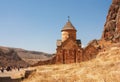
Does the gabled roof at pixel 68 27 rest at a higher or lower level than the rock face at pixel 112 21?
lower

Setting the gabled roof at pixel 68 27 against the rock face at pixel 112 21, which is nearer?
the gabled roof at pixel 68 27

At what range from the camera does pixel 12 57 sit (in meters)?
106

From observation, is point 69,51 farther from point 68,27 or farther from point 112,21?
point 112,21

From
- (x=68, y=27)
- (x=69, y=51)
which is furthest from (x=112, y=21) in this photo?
(x=69, y=51)

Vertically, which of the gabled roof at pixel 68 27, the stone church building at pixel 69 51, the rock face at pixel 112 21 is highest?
the rock face at pixel 112 21

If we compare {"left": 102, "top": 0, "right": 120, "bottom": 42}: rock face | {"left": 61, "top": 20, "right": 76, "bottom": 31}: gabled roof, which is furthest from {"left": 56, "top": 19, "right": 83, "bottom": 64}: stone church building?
{"left": 102, "top": 0, "right": 120, "bottom": 42}: rock face

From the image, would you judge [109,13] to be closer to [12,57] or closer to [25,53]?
[12,57]

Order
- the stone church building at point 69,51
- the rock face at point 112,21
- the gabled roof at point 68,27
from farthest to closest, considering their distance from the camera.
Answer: the rock face at point 112,21
the gabled roof at point 68,27
the stone church building at point 69,51

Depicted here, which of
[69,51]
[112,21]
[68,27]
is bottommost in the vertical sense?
[69,51]

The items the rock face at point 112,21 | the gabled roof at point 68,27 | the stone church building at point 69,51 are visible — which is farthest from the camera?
the rock face at point 112,21

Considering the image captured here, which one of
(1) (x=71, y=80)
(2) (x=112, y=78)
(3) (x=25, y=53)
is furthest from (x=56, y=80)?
(3) (x=25, y=53)

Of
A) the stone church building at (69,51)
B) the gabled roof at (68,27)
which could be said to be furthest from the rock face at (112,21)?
the stone church building at (69,51)

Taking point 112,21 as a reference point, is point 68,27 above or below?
below

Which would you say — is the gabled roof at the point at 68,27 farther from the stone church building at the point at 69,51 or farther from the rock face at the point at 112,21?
the rock face at the point at 112,21
